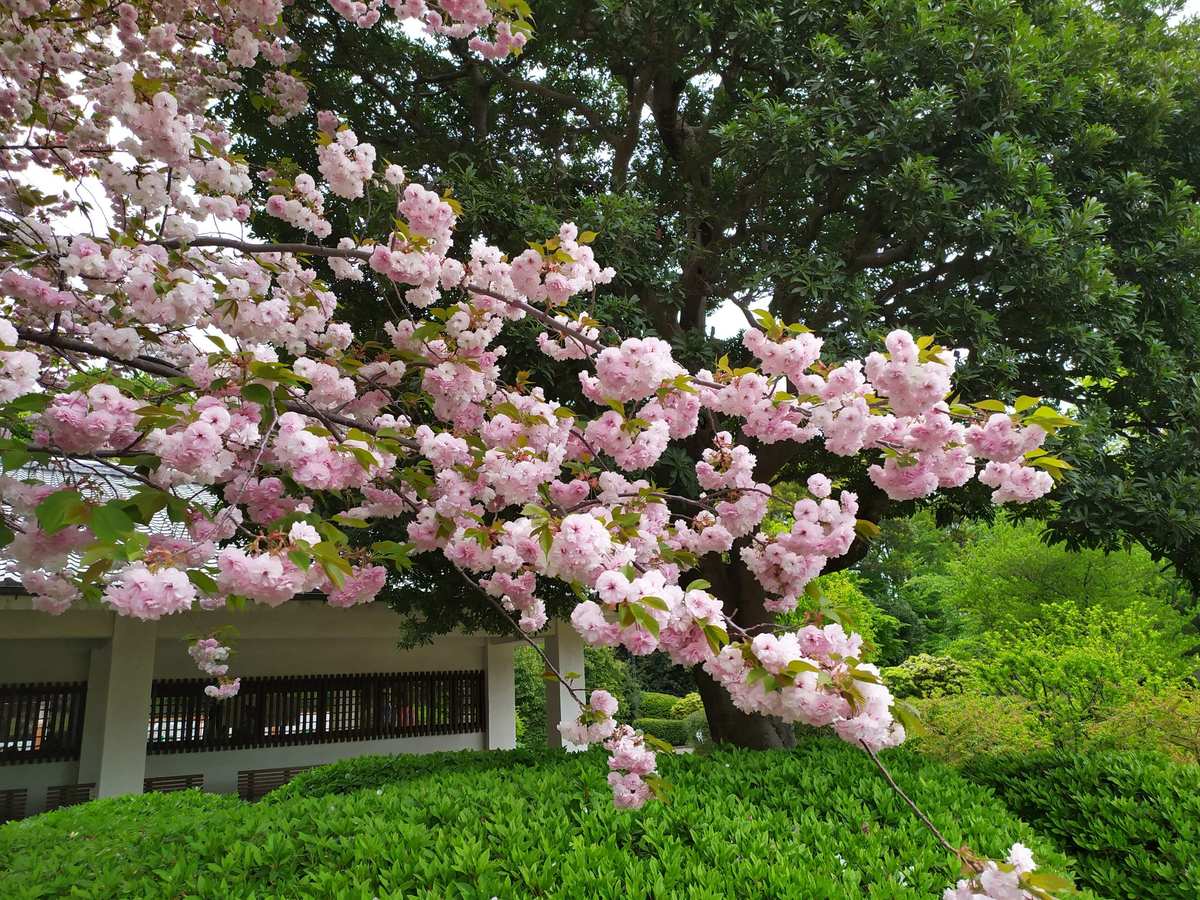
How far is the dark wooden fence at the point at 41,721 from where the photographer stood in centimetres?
817

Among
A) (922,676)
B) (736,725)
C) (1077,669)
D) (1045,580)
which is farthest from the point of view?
(922,676)

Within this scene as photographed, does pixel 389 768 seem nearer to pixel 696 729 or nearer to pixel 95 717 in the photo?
pixel 95 717

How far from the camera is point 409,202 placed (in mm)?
2920

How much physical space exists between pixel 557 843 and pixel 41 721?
8008mm

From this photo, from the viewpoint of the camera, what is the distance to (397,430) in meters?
3.02

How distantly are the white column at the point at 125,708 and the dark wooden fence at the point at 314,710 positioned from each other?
1.15 metres

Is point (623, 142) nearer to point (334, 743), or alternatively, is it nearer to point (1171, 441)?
point (1171, 441)

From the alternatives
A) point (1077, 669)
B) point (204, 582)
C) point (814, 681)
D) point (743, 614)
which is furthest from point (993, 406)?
point (1077, 669)

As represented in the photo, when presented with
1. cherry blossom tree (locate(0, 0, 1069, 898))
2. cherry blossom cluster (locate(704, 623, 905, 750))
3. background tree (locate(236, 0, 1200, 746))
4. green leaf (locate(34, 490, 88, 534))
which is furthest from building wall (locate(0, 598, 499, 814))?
cherry blossom cluster (locate(704, 623, 905, 750))

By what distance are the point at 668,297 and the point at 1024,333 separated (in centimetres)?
265

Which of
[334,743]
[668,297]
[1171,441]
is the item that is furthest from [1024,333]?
[334,743]

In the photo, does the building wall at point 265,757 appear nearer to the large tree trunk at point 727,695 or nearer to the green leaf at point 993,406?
the large tree trunk at point 727,695

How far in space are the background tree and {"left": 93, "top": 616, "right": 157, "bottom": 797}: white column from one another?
3329mm

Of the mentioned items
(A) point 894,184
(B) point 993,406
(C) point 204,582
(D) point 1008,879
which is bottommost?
(D) point 1008,879
